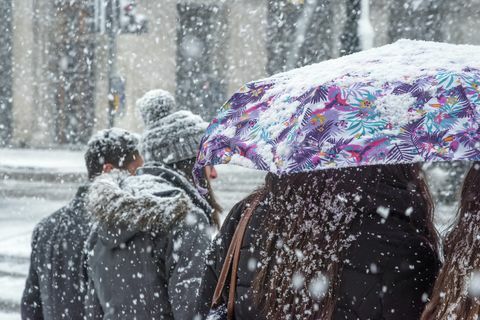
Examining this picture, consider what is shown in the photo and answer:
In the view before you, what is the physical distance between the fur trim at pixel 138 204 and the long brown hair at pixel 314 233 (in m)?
0.84

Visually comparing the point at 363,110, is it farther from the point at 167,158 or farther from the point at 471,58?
the point at 167,158

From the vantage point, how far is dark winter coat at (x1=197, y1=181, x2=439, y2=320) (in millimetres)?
1812

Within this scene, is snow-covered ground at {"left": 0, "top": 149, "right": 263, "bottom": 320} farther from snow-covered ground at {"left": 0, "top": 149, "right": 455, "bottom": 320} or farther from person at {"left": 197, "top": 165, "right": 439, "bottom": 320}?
person at {"left": 197, "top": 165, "right": 439, "bottom": 320}

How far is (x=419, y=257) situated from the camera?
182 cm

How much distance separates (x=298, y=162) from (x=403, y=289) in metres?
0.39

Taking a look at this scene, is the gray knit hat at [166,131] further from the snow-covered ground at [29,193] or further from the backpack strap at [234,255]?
the snow-covered ground at [29,193]

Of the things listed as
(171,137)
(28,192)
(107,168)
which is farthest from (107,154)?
(28,192)

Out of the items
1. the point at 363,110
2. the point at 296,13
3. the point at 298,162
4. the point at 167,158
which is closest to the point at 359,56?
the point at 363,110

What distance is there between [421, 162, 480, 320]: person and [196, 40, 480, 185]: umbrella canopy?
11 cm

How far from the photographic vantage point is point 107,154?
3.33 m

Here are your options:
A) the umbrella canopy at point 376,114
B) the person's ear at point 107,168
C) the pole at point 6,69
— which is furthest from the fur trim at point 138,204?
the pole at point 6,69

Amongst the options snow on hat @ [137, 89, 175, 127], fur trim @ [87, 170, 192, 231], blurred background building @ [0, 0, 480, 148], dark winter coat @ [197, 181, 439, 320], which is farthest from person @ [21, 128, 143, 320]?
blurred background building @ [0, 0, 480, 148]

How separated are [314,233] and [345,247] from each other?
0.28ft

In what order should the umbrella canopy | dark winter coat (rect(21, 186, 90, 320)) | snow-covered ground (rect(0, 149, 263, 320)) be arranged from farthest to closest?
1. snow-covered ground (rect(0, 149, 263, 320))
2. dark winter coat (rect(21, 186, 90, 320))
3. the umbrella canopy
